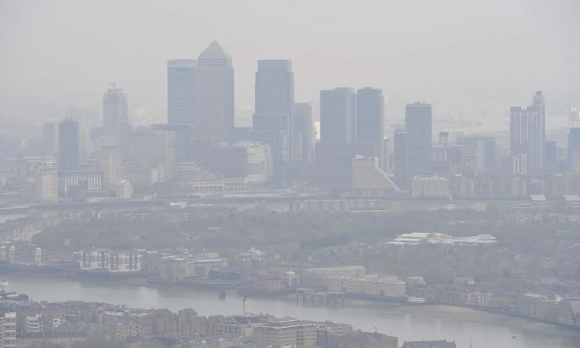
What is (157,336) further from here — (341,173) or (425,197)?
(341,173)

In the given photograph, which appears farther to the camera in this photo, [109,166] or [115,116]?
[115,116]

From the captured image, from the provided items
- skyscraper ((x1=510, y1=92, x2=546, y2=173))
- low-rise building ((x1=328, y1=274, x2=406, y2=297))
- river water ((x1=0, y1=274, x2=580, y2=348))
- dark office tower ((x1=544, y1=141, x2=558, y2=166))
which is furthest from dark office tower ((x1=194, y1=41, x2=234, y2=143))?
low-rise building ((x1=328, y1=274, x2=406, y2=297))

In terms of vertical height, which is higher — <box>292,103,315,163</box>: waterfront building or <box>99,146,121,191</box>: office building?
<box>292,103,315,163</box>: waterfront building

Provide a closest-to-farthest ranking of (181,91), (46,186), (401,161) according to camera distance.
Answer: (46,186) → (401,161) → (181,91)

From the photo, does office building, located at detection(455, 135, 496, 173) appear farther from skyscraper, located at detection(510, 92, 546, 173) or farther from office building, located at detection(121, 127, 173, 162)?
office building, located at detection(121, 127, 173, 162)

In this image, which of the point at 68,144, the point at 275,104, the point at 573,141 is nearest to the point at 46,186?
the point at 68,144

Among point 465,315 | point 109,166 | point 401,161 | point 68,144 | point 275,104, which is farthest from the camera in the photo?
point 275,104

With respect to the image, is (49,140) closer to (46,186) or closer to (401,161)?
(46,186)

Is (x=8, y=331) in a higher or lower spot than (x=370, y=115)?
lower
